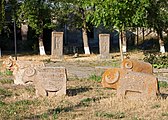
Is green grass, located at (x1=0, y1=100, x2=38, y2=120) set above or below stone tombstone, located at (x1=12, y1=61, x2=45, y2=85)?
below

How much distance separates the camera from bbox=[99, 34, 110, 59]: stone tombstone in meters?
29.3

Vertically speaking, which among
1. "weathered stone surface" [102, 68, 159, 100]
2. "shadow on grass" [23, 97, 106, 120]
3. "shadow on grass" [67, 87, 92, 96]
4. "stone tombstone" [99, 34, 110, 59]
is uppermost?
"stone tombstone" [99, 34, 110, 59]

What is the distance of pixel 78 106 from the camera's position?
10703 mm

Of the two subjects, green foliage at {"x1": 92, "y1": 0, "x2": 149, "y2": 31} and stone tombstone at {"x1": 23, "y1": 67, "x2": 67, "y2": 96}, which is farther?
green foliage at {"x1": 92, "y1": 0, "x2": 149, "y2": 31}

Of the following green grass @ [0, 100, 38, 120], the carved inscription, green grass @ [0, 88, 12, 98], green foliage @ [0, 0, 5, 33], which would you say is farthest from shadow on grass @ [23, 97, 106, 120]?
green foliage @ [0, 0, 5, 33]

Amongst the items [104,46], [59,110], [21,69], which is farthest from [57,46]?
[59,110]

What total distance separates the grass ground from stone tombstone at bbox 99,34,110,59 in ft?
51.3

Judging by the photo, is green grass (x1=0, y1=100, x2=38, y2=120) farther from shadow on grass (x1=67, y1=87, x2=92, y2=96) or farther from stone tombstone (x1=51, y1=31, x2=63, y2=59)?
stone tombstone (x1=51, y1=31, x2=63, y2=59)

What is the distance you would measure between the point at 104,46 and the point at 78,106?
18.8m

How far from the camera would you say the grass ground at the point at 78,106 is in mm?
9414

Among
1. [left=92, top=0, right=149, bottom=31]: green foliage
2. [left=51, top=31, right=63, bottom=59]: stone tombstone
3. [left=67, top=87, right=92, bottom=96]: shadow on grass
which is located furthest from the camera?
[left=51, top=31, right=63, bottom=59]: stone tombstone

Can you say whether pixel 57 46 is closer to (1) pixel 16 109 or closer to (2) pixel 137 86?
(2) pixel 137 86

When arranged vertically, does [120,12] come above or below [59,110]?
above

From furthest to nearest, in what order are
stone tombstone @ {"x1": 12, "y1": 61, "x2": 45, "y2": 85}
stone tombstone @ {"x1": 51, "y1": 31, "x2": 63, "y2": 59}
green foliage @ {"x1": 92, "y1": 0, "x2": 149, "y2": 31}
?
stone tombstone @ {"x1": 51, "y1": 31, "x2": 63, "y2": 59} → green foliage @ {"x1": 92, "y1": 0, "x2": 149, "y2": 31} → stone tombstone @ {"x1": 12, "y1": 61, "x2": 45, "y2": 85}
